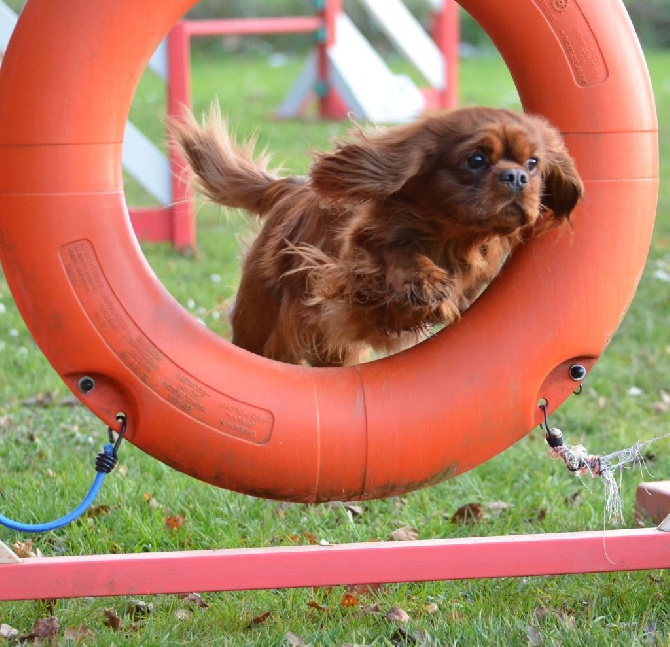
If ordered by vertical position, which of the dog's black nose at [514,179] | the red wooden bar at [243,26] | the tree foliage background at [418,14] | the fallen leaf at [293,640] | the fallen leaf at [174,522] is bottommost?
the fallen leaf at [293,640]

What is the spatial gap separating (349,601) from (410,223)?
97cm

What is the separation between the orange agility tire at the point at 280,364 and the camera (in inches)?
104

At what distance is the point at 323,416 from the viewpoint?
2.74 m

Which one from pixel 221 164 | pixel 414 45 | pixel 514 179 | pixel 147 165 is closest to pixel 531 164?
pixel 514 179

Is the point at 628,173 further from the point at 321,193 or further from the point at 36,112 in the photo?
the point at 36,112

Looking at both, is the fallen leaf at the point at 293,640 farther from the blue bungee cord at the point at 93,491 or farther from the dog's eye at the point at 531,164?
the dog's eye at the point at 531,164

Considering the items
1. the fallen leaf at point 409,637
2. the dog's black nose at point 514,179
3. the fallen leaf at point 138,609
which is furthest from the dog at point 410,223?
the fallen leaf at point 138,609

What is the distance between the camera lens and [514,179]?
8.71 feet

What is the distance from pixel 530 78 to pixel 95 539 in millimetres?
1721

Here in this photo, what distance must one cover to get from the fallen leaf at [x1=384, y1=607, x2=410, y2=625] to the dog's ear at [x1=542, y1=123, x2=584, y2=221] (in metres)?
1.06

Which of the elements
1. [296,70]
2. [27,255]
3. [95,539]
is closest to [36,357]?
[95,539]

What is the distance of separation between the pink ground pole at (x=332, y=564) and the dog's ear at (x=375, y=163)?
0.85m

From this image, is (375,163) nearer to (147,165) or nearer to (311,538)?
(311,538)

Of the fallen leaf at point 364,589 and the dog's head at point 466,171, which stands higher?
the dog's head at point 466,171
